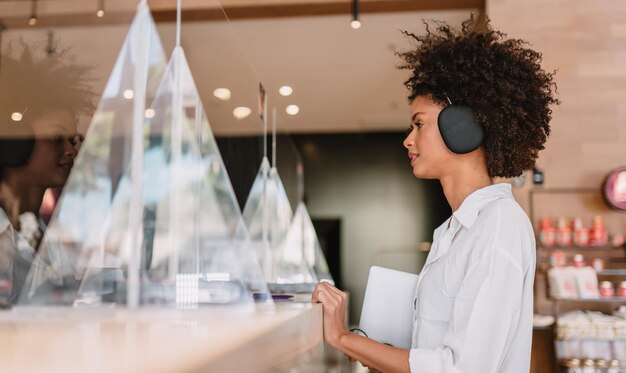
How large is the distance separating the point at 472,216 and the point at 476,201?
0.15 feet

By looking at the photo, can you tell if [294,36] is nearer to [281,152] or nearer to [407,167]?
[281,152]

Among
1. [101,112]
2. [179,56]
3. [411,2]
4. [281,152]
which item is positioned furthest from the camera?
[411,2]

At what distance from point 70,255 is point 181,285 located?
286 mm

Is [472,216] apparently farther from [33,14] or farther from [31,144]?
[33,14]

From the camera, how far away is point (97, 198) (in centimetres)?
111

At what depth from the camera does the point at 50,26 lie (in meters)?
1.69

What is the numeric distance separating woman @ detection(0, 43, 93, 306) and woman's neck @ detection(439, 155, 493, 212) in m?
0.86

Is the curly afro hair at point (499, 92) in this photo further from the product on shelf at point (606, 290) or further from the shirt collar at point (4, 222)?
the product on shelf at point (606, 290)

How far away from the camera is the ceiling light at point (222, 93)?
1981 millimetres

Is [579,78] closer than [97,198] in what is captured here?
No

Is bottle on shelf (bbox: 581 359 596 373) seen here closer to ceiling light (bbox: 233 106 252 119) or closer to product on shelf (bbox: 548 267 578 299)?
product on shelf (bbox: 548 267 578 299)

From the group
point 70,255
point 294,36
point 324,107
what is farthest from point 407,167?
point 70,255

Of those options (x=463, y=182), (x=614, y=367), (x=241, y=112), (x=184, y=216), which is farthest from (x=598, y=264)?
(x=184, y=216)

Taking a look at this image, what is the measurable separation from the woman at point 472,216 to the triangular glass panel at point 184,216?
32 centimetres
